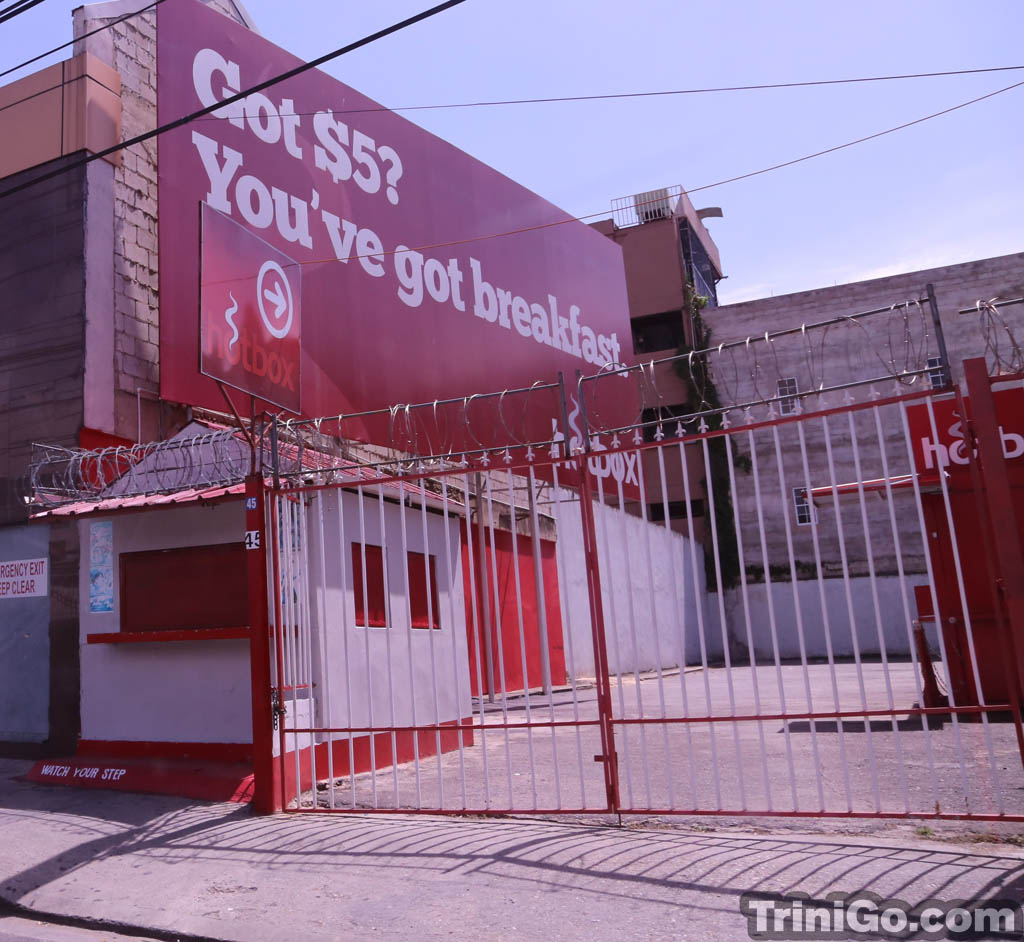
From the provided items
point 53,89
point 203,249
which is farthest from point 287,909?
point 53,89

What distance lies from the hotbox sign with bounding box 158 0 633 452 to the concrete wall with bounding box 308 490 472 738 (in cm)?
137

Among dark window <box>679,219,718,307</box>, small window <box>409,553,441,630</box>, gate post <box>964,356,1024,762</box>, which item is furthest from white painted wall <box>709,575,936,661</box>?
gate post <box>964,356,1024,762</box>

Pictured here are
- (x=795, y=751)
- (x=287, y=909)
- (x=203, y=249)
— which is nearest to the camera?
(x=287, y=909)

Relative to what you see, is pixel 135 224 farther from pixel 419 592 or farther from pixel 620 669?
pixel 620 669

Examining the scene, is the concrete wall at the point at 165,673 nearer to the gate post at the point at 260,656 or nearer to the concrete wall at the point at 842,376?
the gate post at the point at 260,656

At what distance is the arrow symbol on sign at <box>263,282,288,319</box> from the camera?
8.73 meters

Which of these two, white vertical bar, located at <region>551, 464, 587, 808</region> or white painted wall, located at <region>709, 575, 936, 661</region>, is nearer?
white vertical bar, located at <region>551, 464, 587, 808</region>

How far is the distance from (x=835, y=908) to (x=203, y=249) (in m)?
6.59

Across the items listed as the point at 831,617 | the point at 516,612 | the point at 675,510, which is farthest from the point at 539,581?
the point at 675,510

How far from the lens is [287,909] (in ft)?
15.9

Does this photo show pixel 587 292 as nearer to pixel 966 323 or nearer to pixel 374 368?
pixel 374 368

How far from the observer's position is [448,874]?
5195 mm

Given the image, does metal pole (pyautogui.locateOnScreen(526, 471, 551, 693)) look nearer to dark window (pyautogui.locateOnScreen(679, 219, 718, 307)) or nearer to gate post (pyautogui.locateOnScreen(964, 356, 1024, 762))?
gate post (pyautogui.locateOnScreen(964, 356, 1024, 762))

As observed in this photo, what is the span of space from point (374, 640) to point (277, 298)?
3420 millimetres
